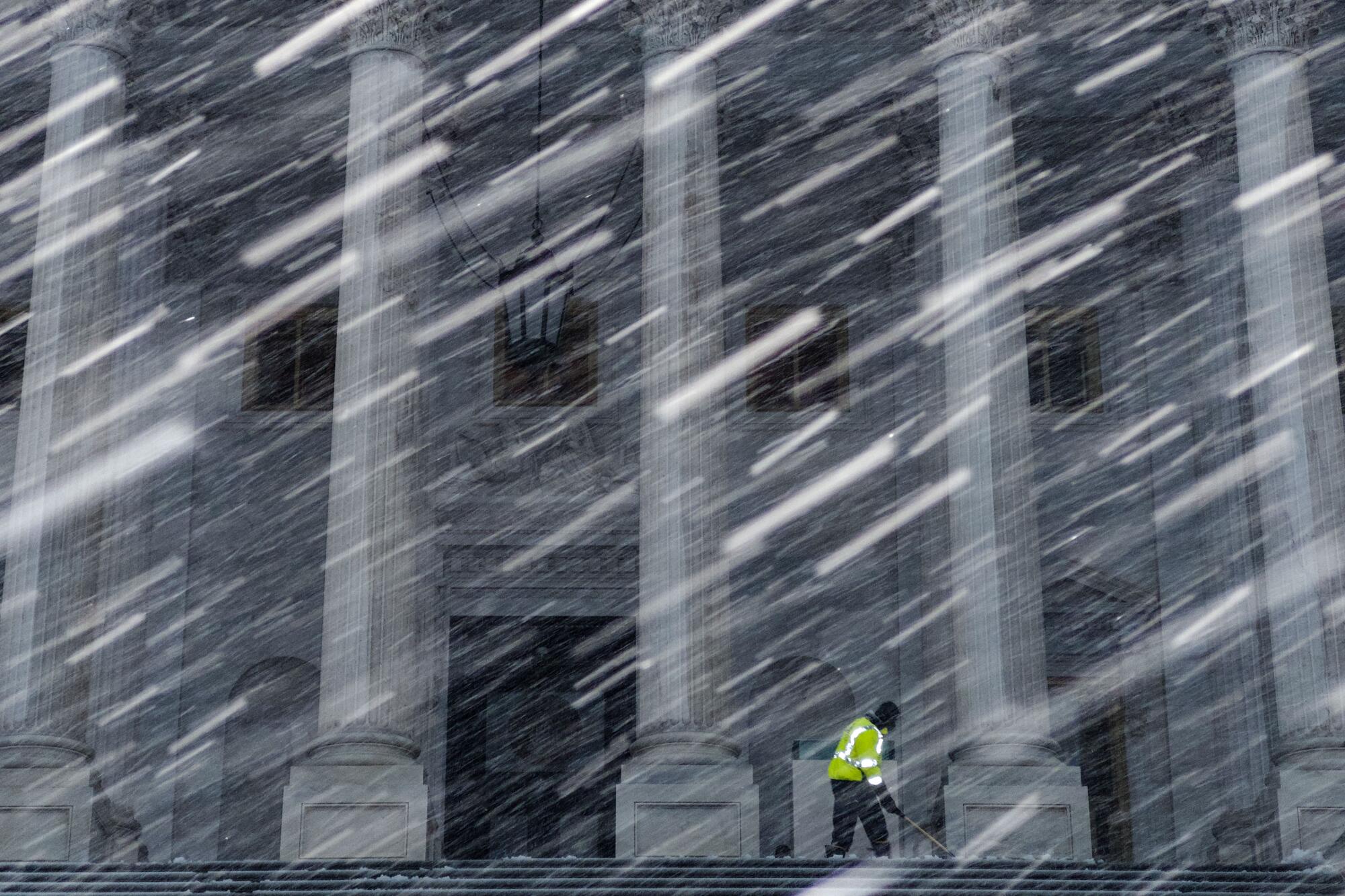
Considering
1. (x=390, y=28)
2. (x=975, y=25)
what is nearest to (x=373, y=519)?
(x=390, y=28)

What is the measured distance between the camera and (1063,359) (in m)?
32.8

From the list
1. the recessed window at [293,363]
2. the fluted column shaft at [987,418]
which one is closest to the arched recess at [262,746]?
the recessed window at [293,363]

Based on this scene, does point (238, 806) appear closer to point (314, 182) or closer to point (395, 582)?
point (395, 582)

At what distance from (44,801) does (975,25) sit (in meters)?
14.9

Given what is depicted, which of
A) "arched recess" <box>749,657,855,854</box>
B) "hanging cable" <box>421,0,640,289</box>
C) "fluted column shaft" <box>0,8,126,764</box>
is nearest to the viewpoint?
"fluted column shaft" <box>0,8,126,764</box>

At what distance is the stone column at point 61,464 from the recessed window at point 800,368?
396 inches

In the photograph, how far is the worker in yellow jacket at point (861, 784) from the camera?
2217 centimetres

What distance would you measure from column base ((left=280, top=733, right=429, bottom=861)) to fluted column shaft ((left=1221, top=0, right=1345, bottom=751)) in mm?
10195

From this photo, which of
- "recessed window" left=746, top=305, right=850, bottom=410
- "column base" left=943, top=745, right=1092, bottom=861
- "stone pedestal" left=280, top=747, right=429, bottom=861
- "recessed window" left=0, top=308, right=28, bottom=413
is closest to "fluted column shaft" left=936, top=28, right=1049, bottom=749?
"column base" left=943, top=745, right=1092, bottom=861

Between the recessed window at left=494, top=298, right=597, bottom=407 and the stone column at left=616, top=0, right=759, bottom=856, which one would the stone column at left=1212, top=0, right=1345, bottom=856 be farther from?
the recessed window at left=494, top=298, right=597, bottom=407

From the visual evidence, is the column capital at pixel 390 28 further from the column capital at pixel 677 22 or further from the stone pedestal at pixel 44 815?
the stone pedestal at pixel 44 815

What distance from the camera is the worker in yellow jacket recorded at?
2217 centimetres

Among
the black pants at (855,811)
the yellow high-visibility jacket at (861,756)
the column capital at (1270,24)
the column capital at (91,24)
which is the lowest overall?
the black pants at (855,811)

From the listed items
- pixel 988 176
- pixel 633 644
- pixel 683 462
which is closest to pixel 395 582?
pixel 683 462
